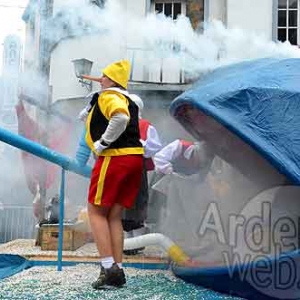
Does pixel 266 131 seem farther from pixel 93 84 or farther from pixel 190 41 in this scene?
pixel 93 84

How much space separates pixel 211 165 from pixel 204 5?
558cm

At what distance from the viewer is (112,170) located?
8.90ft

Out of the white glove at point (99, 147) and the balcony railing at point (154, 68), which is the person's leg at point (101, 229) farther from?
the balcony railing at point (154, 68)

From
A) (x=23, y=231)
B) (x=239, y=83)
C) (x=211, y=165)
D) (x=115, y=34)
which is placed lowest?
(x=23, y=231)

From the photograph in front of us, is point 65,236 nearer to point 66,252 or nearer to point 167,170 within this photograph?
point 66,252

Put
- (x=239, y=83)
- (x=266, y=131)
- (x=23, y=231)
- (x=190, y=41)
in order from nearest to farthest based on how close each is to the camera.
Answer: (x=266, y=131) < (x=239, y=83) < (x=190, y=41) < (x=23, y=231)

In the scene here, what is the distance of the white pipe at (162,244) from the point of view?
3.09m

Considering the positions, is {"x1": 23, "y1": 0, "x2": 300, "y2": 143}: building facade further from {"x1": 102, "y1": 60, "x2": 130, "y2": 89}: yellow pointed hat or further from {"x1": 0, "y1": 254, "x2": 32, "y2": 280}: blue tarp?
{"x1": 102, "y1": 60, "x2": 130, "y2": 89}: yellow pointed hat

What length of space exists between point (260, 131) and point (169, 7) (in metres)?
6.49

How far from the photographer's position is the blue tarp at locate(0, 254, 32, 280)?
3.14m

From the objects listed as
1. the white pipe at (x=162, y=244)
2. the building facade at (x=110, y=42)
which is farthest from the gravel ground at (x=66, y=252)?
the building facade at (x=110, y=42)

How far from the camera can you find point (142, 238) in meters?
3.35

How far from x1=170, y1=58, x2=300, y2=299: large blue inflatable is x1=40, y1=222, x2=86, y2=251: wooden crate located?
1.41 meters

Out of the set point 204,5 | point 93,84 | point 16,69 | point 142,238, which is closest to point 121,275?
point 142,238
